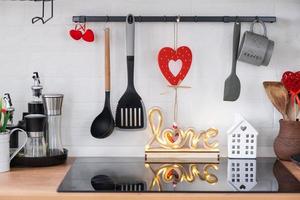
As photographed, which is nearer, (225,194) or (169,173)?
(225,194)

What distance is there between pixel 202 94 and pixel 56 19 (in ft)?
2.07

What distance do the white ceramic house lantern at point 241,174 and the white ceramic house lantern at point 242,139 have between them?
0.03 m

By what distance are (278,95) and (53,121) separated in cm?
83

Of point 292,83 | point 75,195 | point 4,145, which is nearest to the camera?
point 75,195

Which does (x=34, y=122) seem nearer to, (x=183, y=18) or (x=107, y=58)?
(x=107, y=58)

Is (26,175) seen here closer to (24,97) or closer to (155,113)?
(24,97)

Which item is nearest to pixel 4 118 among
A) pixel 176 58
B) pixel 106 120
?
pixel 106 120

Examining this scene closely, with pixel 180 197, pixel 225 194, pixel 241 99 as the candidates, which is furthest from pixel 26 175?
pixel 241 99

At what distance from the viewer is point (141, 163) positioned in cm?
199

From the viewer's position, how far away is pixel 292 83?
1.92m

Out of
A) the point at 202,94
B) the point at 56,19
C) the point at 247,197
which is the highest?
the point at 56,19

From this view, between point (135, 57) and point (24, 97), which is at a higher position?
point (135, 57)

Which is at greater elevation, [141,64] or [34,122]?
[141,64]

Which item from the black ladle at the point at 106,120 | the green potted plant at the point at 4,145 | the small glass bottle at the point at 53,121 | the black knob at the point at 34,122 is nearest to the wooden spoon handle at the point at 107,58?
the black ladle at the point at 106,120
